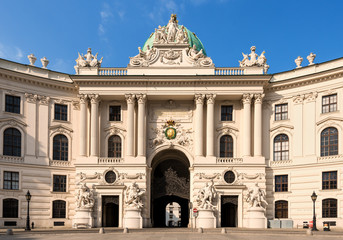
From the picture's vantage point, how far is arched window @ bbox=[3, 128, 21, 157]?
49719 millimetres

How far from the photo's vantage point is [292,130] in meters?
52.1

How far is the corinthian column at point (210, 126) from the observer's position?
51.6 meters

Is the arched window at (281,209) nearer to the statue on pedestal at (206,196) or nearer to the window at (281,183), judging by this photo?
the window at (281,183)

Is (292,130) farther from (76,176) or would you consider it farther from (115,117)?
(76,176)

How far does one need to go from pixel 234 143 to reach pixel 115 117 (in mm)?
14602

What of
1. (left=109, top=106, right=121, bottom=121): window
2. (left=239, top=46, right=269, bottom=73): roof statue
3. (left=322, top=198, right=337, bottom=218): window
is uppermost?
(left=239, top=46, right=269, bottom=73): roof statue

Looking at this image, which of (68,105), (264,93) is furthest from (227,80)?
(68,105)

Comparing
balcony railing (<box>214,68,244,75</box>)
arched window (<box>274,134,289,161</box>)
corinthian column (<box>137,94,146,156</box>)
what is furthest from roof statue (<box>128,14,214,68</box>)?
arched window (<box>274,134,289,161</box>)

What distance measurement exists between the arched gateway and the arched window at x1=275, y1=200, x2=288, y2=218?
33.6 feet

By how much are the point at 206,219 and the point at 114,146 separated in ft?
46.2

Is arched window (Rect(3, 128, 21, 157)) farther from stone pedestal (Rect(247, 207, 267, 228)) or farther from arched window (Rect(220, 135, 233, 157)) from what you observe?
stone pedestal (Rect(247, 207, 267, 228))

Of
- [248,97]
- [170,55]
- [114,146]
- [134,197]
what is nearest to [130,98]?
[114,146]

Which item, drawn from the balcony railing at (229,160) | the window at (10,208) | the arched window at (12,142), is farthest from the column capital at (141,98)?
the window at (10,208)

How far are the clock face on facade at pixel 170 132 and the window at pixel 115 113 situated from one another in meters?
6.06
